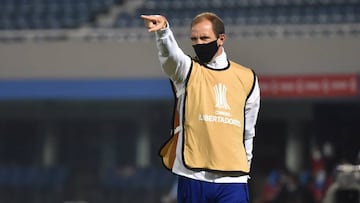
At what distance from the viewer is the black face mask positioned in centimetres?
487

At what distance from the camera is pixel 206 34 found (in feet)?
16.0

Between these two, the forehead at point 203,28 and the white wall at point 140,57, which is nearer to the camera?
the forehead at point 203,28

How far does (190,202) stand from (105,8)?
47.5 ft

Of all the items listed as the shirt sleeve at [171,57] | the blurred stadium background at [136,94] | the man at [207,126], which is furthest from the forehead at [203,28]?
the blurred stadium background at [136,94]

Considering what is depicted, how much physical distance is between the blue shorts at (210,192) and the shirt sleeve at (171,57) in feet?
1.70

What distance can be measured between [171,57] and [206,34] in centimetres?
25

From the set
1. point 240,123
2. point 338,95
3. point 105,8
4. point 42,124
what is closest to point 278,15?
point 338,95

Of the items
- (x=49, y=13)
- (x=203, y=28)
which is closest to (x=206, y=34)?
(x=203, y=28)

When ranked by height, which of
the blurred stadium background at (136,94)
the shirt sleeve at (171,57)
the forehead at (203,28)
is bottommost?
the blurred stadium background at (136,94)

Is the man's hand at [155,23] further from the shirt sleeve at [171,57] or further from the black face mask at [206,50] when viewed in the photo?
the black face mask at [206,50]

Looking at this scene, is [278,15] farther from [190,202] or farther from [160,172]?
[190,202]

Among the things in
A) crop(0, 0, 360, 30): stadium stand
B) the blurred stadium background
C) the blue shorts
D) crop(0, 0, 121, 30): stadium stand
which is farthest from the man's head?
crop(0, 0, 121, 30): stadium stand

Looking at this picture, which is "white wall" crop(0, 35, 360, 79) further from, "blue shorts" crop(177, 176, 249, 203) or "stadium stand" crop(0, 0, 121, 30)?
"blue shorts" crop(177, 176, 249, 203)

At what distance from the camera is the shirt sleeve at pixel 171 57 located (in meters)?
4.67
